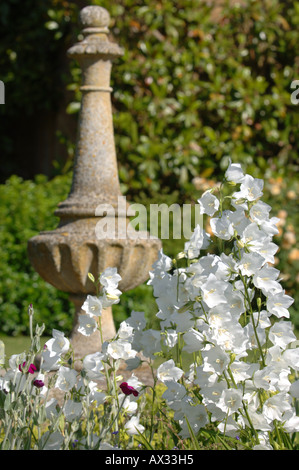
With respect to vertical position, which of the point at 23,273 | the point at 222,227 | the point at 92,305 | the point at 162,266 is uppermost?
the point at 222,227

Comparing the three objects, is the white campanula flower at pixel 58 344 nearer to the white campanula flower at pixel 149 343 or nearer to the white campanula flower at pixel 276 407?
the white campanula flower at pixel 149 343

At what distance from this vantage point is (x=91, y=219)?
12.6 feet

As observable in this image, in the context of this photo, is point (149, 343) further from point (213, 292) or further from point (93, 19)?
point (93, 19)

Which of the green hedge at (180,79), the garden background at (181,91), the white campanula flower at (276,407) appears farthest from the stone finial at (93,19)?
the white campanula flower at (276,407)

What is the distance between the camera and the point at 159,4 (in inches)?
257

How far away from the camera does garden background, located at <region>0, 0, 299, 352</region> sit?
633 cm

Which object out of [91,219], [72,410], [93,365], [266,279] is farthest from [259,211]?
[91,219]

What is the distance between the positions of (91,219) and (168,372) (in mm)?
2024

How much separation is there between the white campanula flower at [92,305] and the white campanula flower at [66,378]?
7.0 inches

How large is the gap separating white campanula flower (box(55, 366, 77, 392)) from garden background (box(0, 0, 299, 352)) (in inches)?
152

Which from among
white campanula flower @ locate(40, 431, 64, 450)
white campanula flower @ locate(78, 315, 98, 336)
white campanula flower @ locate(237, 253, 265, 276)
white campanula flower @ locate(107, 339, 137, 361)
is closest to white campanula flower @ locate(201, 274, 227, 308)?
white campanula flower @ locate(237, 253, 265, 276)

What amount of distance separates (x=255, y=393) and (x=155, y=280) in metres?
0.44
